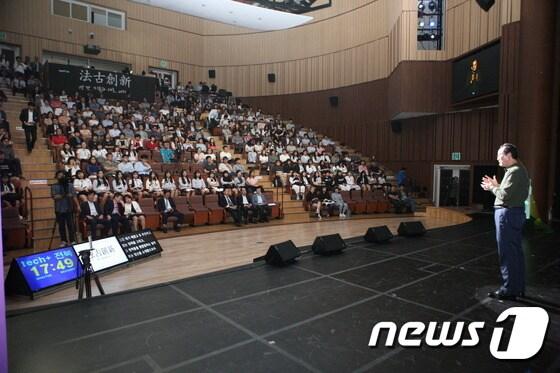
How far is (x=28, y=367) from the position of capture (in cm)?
249

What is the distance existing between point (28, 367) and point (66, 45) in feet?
56.8

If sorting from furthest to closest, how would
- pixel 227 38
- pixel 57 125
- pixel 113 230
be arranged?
pixel 227 38
pixel 57 125
pixel 113 230

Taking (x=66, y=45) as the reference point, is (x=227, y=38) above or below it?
above

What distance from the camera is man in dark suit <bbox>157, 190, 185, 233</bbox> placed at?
26.4 ft

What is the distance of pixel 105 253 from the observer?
5.03 m

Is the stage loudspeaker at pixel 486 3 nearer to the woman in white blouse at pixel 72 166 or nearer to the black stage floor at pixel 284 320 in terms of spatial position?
the black stage floor at pixel 284 320

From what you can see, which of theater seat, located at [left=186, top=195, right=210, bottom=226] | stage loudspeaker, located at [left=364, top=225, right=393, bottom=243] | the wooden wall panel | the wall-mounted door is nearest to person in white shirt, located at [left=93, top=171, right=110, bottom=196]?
theater seat, located at [left=186, top=195, right=210, bottom=226]

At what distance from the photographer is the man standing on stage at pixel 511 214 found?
3.41m

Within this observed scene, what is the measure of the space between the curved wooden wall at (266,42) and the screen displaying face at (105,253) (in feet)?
35.6

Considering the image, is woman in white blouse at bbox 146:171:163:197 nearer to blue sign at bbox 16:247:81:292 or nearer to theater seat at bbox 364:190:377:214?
blue sign at bbox 16:247:81:292

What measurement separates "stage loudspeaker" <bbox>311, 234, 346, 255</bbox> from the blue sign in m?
3.09

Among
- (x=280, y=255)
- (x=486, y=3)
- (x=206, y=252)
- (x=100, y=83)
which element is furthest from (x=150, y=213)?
(x=486, y=3)

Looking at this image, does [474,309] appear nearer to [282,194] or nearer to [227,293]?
[227,293]

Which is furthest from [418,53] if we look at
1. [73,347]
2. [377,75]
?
[73,347]
